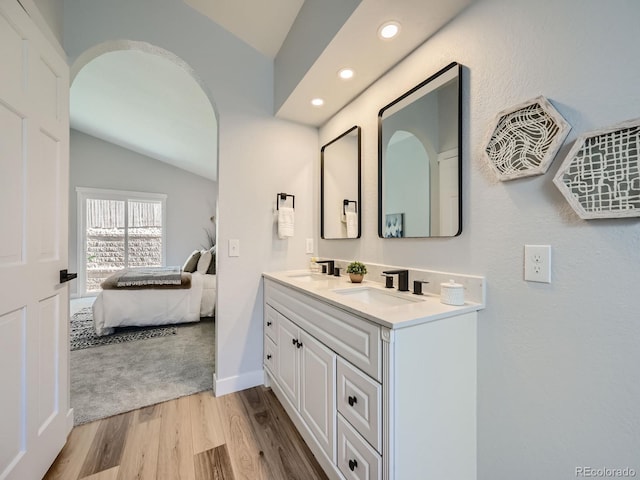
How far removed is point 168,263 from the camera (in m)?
5.89

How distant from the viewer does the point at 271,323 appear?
1.87 meters

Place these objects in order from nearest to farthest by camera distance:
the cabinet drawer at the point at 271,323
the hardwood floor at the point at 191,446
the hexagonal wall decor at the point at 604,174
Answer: the hexagonal wall decor at the point at 604,174 → the hardwood floor at the point at 191,446 → the cabinet drawer at the point at 271,323

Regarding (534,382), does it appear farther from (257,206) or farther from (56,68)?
(56,68)

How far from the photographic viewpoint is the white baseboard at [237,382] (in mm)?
1924

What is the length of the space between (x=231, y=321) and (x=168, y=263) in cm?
475

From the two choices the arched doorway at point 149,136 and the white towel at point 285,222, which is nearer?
the white towel at point 285,222

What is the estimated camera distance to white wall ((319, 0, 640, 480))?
77 centimetres

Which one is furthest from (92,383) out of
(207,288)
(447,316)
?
(447,316)

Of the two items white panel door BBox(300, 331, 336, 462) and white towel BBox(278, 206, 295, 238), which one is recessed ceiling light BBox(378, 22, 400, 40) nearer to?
white towel BBox(278, 206, 295, 238)

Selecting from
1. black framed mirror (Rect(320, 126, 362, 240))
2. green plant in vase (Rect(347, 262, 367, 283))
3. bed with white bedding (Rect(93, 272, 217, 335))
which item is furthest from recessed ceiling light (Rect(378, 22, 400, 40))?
bed with white bedding (Rect(93, 272, 217, 335))

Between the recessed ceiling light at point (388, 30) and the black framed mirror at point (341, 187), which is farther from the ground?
the recessed ceiling light at point (388, 30)

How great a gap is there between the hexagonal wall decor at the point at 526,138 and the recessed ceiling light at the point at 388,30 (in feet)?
2.12

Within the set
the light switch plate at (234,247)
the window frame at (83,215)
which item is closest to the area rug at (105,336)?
the light switch plate at (234,247)

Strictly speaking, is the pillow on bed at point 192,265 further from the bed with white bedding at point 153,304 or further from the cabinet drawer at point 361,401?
the cabinet drawer at point 361,401
